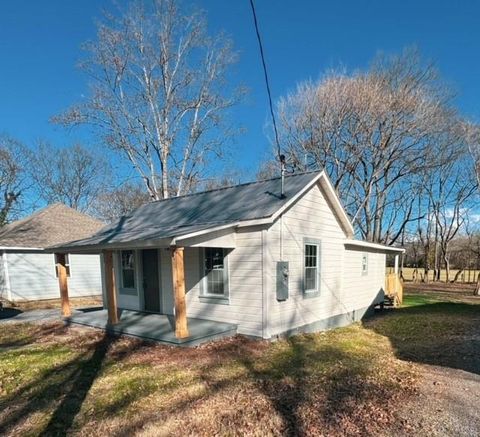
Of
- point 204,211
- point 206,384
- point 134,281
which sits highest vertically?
point 204,211

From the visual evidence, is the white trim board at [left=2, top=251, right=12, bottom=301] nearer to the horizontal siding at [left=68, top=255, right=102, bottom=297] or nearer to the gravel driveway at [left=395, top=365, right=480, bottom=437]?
the horizontal siding at [left=68, top=255, right=102, bottom=297]

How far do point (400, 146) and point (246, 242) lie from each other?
658 inches

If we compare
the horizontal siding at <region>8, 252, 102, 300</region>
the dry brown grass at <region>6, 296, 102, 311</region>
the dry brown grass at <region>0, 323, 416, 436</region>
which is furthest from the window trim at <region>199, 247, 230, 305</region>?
the horizontal siding at <region>8, 252, 102, 300</region>

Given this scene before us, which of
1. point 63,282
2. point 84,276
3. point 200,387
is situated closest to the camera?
point 200,387

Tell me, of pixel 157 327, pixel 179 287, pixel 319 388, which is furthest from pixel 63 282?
pixel 319 388

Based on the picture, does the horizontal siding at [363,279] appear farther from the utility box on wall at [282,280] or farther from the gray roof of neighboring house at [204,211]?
the utility box on wall at [282,280]

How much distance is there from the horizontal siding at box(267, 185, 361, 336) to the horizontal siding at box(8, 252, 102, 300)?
13564 millimetres

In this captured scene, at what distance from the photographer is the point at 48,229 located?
18.9 metres

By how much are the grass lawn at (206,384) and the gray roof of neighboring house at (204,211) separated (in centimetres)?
247

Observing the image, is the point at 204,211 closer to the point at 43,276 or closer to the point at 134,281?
the point at 134,281

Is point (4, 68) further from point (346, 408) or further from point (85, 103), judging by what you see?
point (346, 408)

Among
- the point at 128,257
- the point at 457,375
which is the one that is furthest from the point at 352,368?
the point at 128,257

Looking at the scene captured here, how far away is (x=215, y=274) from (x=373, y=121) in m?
15.2

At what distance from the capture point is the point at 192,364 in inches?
240
